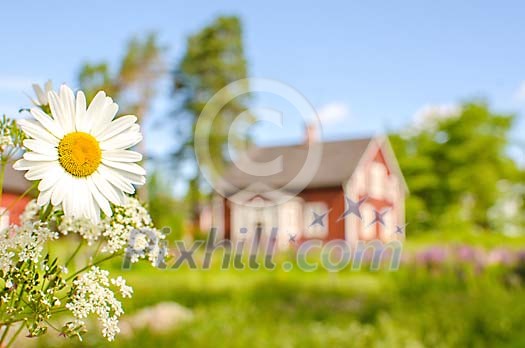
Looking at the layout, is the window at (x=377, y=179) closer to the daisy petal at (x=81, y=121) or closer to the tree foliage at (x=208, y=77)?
the tree foliage at (x=208, y=77)

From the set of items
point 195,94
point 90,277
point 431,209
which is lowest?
point 431,209

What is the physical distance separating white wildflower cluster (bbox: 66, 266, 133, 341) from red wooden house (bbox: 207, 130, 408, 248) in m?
23.5

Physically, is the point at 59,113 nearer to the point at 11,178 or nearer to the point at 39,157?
the point at 39,157

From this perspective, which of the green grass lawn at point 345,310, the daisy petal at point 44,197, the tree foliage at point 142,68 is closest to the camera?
the daisy petal at point 44,197

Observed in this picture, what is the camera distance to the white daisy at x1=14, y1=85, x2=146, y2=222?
30.2 inches

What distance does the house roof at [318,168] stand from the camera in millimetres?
25828

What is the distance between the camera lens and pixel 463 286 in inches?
345

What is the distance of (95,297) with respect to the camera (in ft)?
2.87

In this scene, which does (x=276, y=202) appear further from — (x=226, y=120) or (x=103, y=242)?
(x=103, y=242)

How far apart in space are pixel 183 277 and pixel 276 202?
13.7m

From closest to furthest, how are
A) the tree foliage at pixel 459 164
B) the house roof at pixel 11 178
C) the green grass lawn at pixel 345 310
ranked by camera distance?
the house roof at pixel 11 178 < the green grass lawn at pixel 345 310 < the tree foliage at pixel 459 164

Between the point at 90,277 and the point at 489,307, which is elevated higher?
the point at 90,277

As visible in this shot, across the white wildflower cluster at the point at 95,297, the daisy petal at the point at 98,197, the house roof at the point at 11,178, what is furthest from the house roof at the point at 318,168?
the daisy petal at the point at 98,197

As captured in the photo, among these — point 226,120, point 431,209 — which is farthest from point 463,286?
point 431,209
